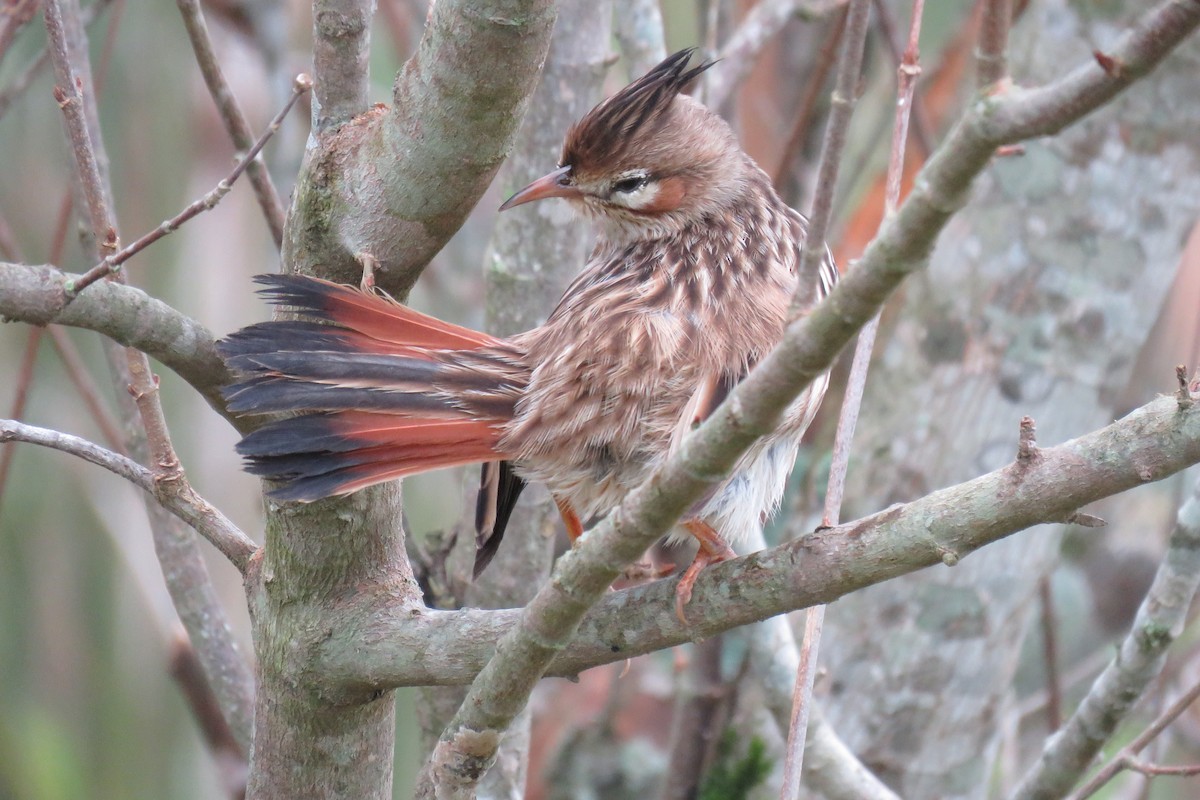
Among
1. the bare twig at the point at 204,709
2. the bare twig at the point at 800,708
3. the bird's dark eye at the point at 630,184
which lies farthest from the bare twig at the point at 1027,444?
the bare twig at the point at 204,709

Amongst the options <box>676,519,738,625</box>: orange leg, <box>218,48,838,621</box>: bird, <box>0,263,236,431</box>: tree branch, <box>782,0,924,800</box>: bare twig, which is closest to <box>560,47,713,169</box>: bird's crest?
<box>218,48,838,621</box>: bird

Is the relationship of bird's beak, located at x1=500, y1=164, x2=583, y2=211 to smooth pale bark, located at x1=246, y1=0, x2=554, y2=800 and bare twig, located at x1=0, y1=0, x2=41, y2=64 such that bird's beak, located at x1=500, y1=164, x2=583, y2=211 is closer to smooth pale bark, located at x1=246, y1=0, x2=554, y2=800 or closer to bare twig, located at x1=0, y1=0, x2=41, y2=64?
smooth pale bark, located at x1=246, y1=0, x2=554, y2=800

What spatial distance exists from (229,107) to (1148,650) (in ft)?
6.18

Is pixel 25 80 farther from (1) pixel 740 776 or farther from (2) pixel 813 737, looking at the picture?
(1) pixel 740 776

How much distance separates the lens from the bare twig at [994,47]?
972 millimetres

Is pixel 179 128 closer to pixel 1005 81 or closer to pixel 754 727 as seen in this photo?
pixel 754 727

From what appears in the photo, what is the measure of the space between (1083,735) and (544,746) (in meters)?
2.89

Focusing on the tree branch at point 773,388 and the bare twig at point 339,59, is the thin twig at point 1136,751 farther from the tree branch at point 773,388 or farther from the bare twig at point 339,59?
the bare twig at point 339,59

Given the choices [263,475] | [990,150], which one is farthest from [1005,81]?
[263,475]

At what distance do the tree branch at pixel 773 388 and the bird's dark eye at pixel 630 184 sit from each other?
1018 millimetres

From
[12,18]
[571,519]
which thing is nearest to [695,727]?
[571,519]

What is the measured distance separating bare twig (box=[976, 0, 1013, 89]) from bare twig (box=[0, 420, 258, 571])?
4.23ft

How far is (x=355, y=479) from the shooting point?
1.68 m

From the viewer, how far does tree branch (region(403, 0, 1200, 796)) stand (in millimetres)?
888
